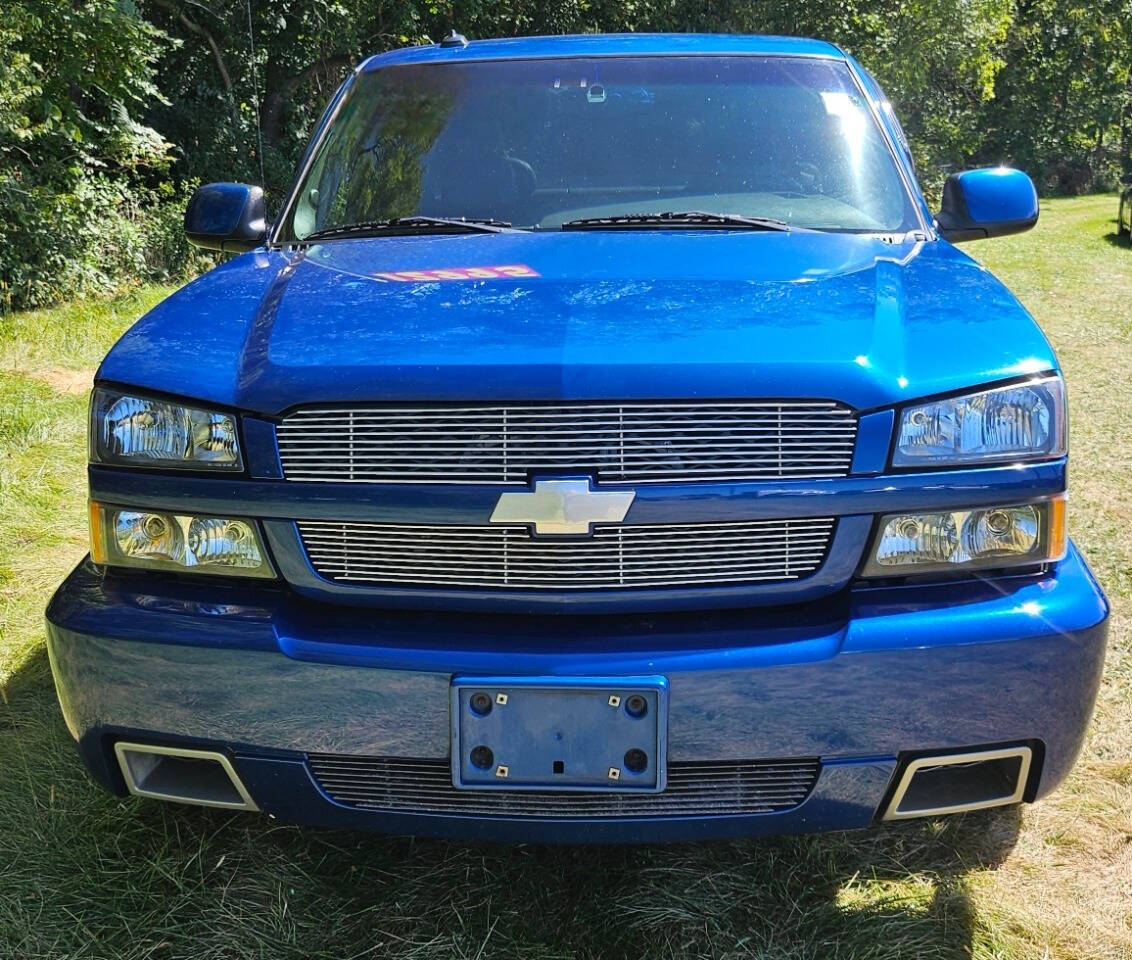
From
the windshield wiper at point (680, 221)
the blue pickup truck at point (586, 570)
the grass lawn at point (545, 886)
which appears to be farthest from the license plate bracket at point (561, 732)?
the windshield wiper at point (680, 221)

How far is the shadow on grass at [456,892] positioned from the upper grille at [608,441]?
94 cm

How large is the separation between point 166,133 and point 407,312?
54.0 ft

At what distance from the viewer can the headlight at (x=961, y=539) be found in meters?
2.10

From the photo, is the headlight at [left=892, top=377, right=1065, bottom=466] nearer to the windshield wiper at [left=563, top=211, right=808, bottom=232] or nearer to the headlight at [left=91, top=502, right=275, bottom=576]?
the windshield wiper at [left=563, top=211, right=808, bottom=232]

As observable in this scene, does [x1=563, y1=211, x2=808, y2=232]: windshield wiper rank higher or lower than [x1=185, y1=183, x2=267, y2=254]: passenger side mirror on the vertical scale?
higher

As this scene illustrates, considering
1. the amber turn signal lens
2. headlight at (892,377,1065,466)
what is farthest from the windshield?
the amber turn signal lens

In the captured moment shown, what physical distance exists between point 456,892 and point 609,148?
1.96 m

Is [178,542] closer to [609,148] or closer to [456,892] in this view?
[456,892]

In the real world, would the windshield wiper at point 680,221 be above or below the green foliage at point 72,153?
above

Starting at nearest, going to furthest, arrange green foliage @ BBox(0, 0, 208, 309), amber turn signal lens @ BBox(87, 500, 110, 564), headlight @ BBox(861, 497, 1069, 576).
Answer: headlight @ BBox(861, 497, 1069, 576), amber turn signal lens @ BBox(87, 500, 110, 564), green foliage @ BBox(0, 0, 208, 309)

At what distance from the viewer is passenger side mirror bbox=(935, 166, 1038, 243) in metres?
A: 3.24

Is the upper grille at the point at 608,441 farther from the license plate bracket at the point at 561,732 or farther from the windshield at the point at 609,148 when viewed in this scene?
the windshield at the point at 609,148

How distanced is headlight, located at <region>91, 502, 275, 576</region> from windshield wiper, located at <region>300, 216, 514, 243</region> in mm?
1066

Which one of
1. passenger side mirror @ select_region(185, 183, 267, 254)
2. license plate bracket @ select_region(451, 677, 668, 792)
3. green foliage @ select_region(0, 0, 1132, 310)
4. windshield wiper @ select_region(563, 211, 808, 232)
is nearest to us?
license plate bracket @ select_region(451, 677, 668, 792)
